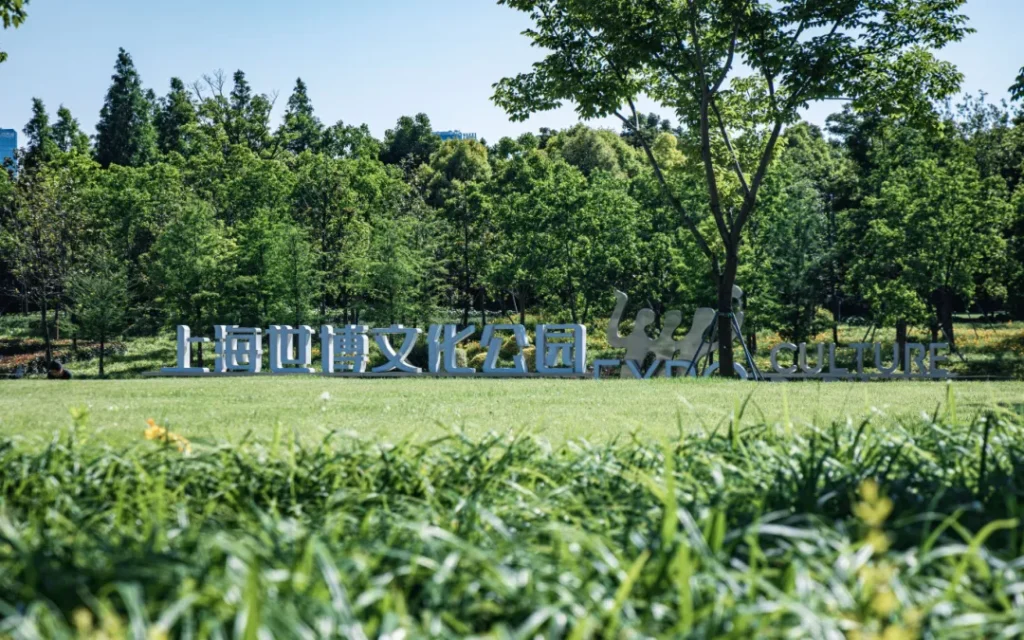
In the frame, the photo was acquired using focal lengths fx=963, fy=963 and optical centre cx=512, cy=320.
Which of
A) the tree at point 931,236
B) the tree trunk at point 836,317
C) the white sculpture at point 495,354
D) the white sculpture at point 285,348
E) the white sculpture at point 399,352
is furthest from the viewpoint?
the tree trunk at point 836,317

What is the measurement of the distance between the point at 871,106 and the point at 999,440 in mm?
12583

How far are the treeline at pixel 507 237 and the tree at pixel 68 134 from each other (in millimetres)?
3633

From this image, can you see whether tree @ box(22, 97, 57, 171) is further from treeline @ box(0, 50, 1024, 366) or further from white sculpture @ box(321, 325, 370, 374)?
white sculpture @ box(321, 325, 370, 374)

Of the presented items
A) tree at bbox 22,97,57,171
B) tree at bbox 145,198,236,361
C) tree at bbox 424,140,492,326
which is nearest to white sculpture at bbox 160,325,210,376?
tree at bbox 145,198,236,361

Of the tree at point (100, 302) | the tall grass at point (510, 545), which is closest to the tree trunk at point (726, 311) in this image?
the tall grass at point (510, 545)

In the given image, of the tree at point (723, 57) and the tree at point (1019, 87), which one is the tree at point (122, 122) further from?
the tree at point (1019, 87)

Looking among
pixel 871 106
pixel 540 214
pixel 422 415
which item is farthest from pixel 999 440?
pixel 540 214

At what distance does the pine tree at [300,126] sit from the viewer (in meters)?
52.6

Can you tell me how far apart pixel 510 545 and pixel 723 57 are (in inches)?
602

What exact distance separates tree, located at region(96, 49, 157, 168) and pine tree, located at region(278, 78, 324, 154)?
27.2 ft

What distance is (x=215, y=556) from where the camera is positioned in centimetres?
240

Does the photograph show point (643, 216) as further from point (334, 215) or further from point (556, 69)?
point (556, 69)

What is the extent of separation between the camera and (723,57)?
16500 mm

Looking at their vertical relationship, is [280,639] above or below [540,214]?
below
